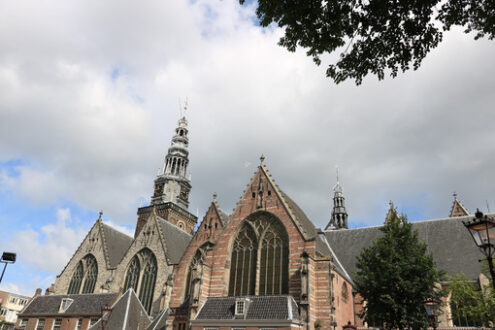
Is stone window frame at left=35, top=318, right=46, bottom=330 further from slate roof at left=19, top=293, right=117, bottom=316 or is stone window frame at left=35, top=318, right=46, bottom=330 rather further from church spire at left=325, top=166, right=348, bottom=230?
church spire at left=325, top=166, right=348, bottom=230

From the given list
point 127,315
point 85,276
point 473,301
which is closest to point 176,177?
point 85,276

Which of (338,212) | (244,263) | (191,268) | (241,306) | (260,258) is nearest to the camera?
(241,306)

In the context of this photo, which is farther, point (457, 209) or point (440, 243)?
point (457, 209)

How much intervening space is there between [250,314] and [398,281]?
29.8 feet

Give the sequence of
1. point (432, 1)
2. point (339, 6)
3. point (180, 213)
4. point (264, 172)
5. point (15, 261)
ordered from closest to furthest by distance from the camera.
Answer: point (432, 1)
point (339, 6)
point (15, 261)
point (264, 172)
point (180, 213)

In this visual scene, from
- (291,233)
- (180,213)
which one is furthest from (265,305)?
(180,213)

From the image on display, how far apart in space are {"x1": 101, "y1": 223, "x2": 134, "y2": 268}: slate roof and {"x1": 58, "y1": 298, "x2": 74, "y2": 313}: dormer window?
16.1 feet

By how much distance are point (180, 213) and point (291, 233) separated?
3202 centimetres

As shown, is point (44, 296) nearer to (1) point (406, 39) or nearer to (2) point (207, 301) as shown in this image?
(2) point (207, 301)

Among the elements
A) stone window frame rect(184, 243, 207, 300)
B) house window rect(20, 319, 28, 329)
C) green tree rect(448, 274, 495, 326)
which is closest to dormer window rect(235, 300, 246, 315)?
stone window frame rect(184, 243, 207, 300)

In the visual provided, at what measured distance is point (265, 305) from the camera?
23.1 m

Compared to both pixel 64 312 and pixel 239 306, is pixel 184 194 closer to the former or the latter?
pixel 64 312

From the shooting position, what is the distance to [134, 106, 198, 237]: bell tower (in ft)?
178

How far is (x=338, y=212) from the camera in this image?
Result: 5516 cm
